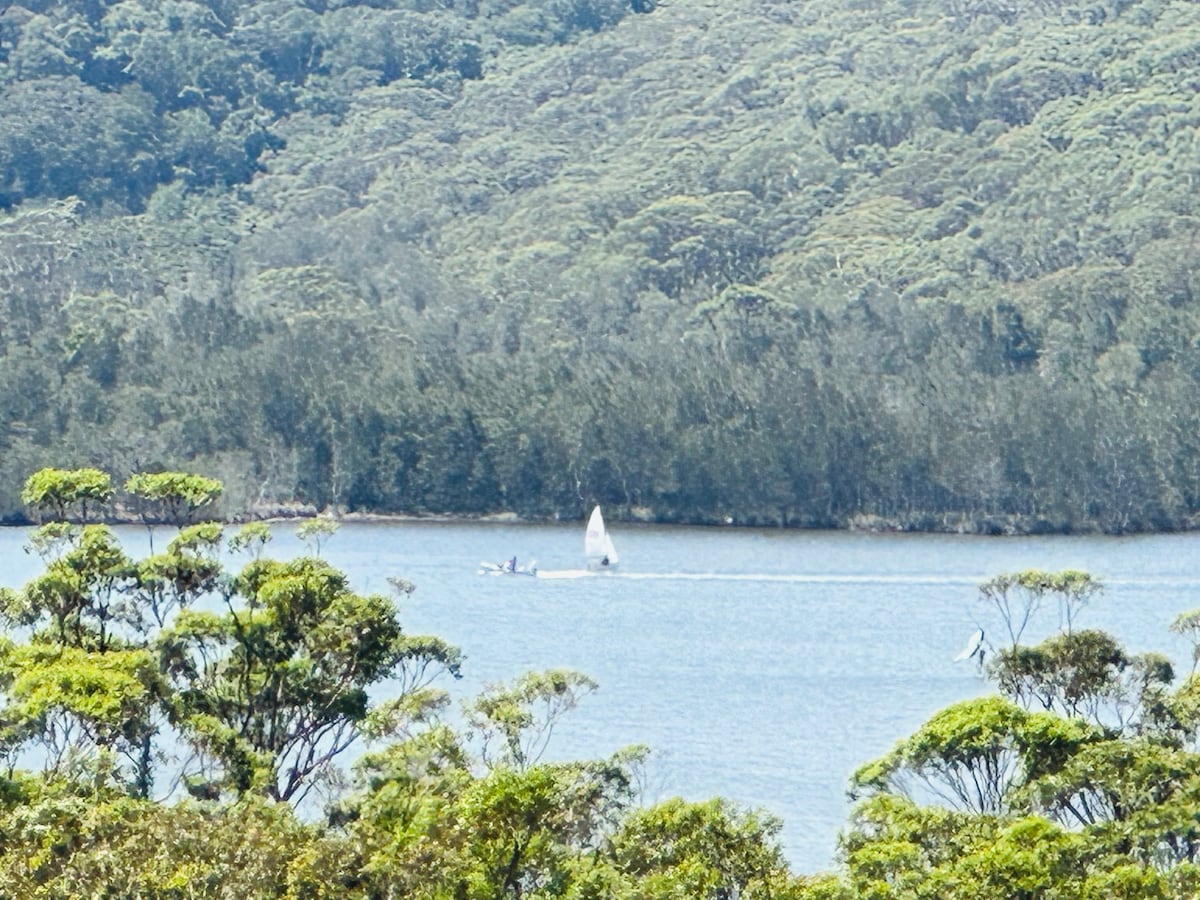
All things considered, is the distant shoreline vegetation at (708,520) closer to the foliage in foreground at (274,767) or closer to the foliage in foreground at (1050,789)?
the foliage in foreground at (274,767)

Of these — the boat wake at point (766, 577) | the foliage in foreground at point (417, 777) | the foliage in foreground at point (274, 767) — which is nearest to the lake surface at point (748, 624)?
the boat wake at point (766, 577)

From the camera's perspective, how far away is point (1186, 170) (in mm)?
166500

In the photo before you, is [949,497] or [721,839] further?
[949,497]

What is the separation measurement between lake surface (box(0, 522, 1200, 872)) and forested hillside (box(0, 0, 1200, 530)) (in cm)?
365

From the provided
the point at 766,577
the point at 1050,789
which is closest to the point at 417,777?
the point at 1050,789

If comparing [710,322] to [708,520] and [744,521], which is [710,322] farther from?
[744,521]

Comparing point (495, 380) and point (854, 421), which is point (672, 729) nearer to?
point (854, 421)

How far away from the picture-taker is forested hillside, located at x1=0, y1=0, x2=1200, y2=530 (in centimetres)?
11388

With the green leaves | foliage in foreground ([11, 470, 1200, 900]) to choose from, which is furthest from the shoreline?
foliage in foreground ([11, 470, 1200, 900])

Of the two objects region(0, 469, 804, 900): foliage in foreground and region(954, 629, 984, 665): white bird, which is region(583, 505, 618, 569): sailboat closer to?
region(954, 629, 984, 665): white bird

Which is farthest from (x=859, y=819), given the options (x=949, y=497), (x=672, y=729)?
(x=949, y=497)

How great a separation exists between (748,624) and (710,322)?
78.0 metres

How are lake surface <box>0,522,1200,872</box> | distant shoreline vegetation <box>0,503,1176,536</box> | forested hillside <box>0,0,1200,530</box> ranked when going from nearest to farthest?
1. lake surface <box>0,522,1200,872</box>
2. distant shoreline vegetation <box>0,503,1176,536</box>
3. forested hillside <box>0,0,1200,530</box>

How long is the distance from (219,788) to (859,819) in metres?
7.42
